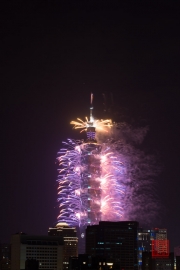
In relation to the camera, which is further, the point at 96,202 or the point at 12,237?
the point at 12,237

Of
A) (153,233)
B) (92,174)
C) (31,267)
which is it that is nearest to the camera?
(31,267)

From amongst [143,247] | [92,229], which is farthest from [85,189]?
[143,247]

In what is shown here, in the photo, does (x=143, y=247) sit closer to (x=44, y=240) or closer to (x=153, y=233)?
(x=153, y=233)

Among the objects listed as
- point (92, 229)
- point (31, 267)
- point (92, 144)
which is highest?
point (92, 144)

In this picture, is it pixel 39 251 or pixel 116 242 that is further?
pixel 116 242

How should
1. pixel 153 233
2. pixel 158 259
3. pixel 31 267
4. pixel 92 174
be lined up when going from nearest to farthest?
1. pixel 31 267
2. pixel 92 174
3. pixel 158 259
4. pixel 153 233

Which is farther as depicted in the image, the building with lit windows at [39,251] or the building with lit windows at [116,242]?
the building with lit windows at [116,242]

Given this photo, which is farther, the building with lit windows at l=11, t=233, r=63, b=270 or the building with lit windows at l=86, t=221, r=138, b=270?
the building with lit windows at l=86, t=221, r=138, b=270

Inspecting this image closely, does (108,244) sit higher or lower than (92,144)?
lower
